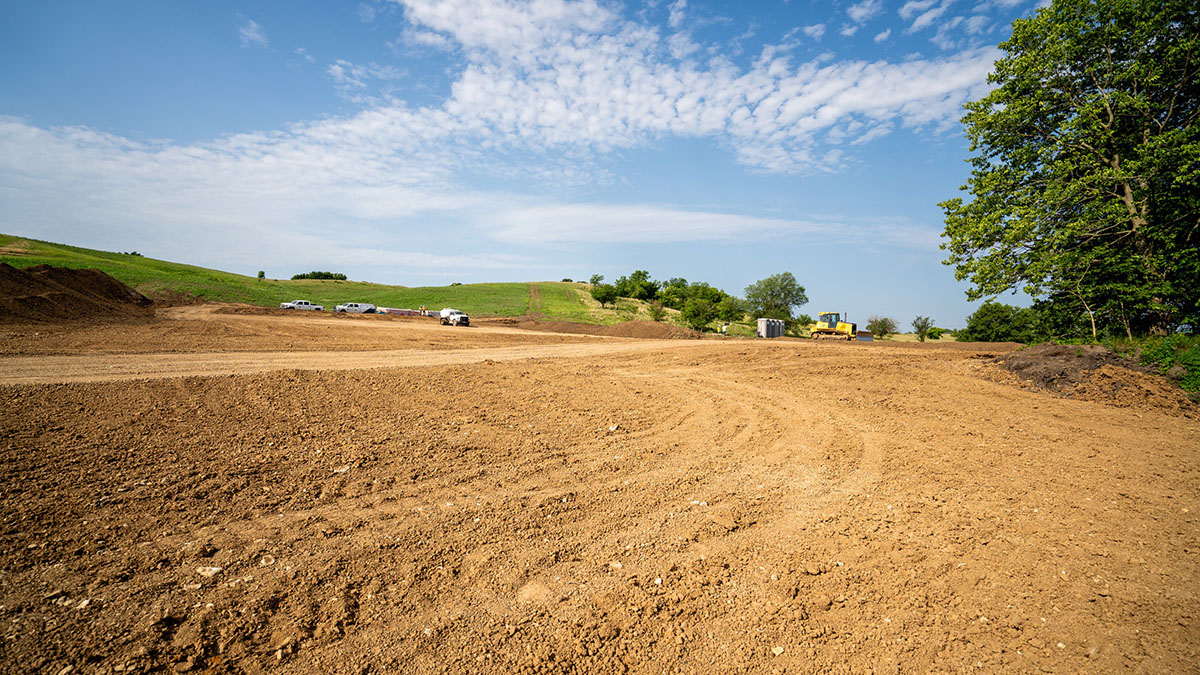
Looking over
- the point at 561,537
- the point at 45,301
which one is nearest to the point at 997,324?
the point at 561,537

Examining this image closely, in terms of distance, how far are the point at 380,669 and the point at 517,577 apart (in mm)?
1152

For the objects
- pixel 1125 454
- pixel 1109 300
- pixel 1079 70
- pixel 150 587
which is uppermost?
pixel 1079 70

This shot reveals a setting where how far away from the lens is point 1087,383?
12.2 m

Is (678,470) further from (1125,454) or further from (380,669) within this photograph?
(1125,454)

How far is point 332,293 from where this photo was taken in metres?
74.4

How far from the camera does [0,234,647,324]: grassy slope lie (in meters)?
55.0

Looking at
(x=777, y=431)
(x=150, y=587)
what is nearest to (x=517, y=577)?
(x=150, y=587)

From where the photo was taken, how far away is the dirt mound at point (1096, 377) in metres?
11.1

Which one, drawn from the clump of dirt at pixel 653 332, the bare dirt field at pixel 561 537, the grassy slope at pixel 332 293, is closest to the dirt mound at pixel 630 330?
the clump of dirt at pixel 653 332

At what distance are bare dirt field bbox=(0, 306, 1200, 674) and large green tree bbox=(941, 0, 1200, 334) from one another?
850 cm

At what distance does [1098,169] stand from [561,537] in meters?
21.8

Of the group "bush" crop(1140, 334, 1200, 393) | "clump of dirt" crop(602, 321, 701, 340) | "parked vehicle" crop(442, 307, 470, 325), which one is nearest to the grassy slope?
"parked vehicle" crop(442, 307, 470, 325)

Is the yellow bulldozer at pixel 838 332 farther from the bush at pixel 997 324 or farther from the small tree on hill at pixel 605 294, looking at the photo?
the small tree on hill at pixel 605 294

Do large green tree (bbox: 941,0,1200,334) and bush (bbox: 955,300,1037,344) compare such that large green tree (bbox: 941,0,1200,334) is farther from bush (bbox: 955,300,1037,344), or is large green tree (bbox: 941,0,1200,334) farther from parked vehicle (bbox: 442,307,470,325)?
bush (bbox: 955,300,1037,344)
